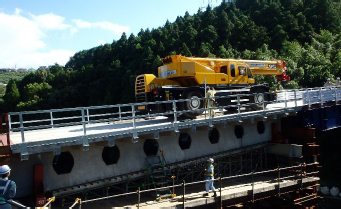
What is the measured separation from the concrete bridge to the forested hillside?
55.3 ft

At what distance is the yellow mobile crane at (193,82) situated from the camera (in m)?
15.6

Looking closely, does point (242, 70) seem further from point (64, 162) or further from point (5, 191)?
point (5, 191)

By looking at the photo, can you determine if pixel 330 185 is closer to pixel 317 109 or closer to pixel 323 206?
pixel 323 206

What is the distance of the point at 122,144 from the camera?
43.3ft

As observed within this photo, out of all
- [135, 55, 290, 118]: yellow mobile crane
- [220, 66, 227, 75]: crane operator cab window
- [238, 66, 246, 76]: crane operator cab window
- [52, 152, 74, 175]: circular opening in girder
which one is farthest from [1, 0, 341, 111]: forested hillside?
[52, 152, 74, 175]: circular opening in girder

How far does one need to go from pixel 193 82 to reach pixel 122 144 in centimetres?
548

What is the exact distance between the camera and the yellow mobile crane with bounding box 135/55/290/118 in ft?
51.2

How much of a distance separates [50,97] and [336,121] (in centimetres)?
7341

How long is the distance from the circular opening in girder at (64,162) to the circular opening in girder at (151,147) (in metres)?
3.56

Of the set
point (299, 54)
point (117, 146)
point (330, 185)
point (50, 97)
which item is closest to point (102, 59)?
point (50, 97)

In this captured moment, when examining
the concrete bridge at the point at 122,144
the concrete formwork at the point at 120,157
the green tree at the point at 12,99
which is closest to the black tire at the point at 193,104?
the concrete bridge at the point at 122,144

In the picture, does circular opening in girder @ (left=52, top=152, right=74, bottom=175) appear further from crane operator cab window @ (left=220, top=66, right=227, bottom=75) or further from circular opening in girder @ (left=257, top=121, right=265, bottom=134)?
circular opening in girder @ (left=257, top=121, right=265, bottom=134)

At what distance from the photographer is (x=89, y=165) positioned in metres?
12.3

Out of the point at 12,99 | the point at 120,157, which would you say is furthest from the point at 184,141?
the point at 12,99
